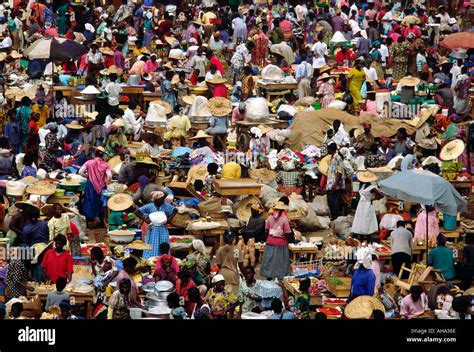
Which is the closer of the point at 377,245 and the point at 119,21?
the point at 377,245

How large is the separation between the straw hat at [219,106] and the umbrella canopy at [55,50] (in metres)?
2.46

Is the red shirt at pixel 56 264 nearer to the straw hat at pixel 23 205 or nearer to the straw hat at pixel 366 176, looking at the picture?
the straw hat at pixel 23 205

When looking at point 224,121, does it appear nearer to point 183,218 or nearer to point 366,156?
point 366,156

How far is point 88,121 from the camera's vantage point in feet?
79.1

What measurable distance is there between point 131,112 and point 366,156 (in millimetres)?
4224

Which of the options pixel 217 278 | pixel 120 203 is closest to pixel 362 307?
pixel 217 278

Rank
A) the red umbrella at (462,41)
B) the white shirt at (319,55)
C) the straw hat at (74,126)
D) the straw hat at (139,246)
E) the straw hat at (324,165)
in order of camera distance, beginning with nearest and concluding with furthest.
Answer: the straw hat at (139,246) < the straw hat at (324,165) < the straw hat at (74,126) < the red umbrella at (462,41) < the white shirt at (319,55)

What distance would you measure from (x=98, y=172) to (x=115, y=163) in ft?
4.20

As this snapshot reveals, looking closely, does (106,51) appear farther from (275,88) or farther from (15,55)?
(275,88)

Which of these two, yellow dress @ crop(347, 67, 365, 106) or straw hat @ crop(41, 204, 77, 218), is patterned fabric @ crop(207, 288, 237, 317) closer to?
straw hat @ crop(41, 204, 77, 218)

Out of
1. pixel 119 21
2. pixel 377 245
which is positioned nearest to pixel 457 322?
pixel 377 245

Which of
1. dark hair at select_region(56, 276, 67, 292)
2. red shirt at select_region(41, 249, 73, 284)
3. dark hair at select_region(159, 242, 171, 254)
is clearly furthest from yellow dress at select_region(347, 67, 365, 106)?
dark hair at select_region(56, 276, 67, 292)

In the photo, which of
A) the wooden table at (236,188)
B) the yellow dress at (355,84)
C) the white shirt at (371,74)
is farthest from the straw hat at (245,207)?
the white shirt at (371,74)

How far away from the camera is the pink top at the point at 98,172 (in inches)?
813
